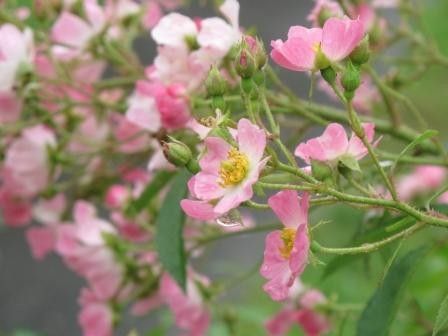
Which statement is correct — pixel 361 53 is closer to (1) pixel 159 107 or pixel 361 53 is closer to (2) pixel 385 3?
(1) pixel 159 107

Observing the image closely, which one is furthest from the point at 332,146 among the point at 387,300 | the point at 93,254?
the point at 93,254

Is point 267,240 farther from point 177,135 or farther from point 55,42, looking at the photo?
point 55,42

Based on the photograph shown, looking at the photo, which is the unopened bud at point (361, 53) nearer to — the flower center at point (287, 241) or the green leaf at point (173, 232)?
the flower center at point (287, 241)

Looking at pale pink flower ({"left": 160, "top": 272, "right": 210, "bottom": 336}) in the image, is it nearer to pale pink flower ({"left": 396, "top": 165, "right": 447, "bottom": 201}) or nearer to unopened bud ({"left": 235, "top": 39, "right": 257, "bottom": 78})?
unopened bud ({"left": 235, "top": 39, "right": 257, "bottom": 78})

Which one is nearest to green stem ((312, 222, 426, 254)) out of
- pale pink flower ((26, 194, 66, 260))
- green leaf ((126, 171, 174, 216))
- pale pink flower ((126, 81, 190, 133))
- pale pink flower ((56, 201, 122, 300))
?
pale pink flower ((126, 81, 190, 133))

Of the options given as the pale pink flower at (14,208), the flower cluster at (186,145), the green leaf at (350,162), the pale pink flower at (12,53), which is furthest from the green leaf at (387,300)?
the pale pink flower at (14,208)

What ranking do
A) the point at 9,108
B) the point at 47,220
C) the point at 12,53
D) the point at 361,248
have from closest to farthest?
the point at 361,248, the point at 12,53, the point at 9,108, the point at 47,220

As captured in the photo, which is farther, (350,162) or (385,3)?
(385,3)

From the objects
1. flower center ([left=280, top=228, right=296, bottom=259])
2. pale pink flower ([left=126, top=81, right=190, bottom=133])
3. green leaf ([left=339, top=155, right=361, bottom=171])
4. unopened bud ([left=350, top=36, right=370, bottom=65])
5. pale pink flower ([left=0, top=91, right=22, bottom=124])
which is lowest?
pale pink flower ([left=0, top=91, right=22, bottom=124])
